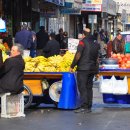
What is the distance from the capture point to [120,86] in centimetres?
1354

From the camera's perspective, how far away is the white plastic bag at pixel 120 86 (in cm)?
1351

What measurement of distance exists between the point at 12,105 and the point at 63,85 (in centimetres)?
150

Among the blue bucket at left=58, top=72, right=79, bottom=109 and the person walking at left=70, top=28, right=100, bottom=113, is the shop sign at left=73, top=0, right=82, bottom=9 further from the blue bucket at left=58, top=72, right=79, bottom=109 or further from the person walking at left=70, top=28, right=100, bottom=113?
the person walking at left=70, top=28, right=100, bottom=113

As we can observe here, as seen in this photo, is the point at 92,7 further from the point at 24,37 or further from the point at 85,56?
the point at 85,56

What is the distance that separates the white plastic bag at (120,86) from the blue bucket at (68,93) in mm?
879

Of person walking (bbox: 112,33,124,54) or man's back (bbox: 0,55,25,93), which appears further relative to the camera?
person walking (bbox: 112,33,124,54)

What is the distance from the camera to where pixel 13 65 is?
39.9ft

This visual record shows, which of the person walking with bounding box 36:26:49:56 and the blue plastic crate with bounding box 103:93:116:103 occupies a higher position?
the person walking with bounding box 36:26:49:56

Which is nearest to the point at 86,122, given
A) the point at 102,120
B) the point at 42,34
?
the point at 102,120

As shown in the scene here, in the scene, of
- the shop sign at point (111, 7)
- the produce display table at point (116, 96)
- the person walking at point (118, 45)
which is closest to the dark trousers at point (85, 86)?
the produce display table at point (116, 96)

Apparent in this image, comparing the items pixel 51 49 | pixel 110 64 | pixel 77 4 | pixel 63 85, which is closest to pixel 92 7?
pixel 77 4

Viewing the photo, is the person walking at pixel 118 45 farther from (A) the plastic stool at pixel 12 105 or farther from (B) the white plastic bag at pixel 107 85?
(A) the plastic stool at pixel 12 105

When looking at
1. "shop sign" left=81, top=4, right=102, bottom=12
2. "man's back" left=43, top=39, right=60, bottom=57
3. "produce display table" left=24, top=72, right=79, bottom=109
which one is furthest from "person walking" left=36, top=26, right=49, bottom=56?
"shop sign" left=81, top=4, right=102, bottom=12

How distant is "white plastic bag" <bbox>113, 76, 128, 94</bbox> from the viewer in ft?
44.3
